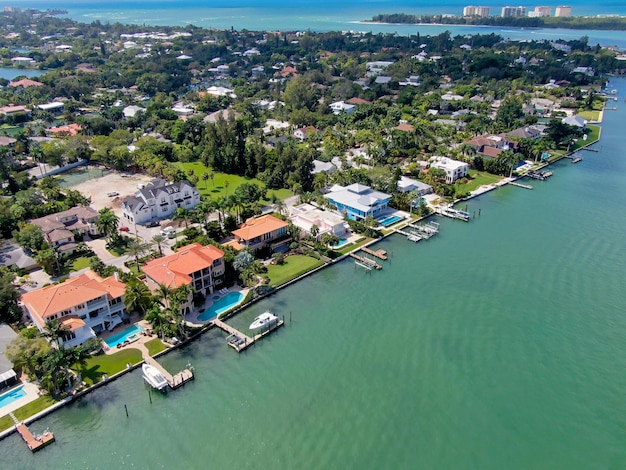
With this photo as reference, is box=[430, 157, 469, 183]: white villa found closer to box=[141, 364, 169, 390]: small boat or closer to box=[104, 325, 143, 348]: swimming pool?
box=[104, 325, 143, 348]: swimming pool

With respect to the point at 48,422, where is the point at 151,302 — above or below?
above

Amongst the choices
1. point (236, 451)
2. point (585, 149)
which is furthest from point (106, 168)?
point (585, 149)

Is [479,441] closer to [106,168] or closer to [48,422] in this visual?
Result: [48,422]

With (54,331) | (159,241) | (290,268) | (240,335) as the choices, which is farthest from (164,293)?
(290,268)

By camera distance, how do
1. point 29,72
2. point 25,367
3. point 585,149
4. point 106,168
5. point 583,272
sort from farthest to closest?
point 29,72
point 585,149
point 106,168
point 583,272
point 25,367

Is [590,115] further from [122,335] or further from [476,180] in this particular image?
[122,335]

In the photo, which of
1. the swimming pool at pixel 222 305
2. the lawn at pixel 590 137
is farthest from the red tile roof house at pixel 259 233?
the lawn at pixel 590 137

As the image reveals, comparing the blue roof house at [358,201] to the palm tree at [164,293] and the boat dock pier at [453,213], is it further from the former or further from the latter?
the palm tree at [164,293]
